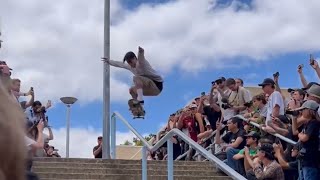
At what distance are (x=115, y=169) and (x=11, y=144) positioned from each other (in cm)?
837

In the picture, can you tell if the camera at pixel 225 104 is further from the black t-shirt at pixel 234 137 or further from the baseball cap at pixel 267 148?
the baseball cap at pixel 267 148

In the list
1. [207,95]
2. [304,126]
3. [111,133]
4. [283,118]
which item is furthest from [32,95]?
[304,126]

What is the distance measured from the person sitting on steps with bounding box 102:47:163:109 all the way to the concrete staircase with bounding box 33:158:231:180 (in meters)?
1.33

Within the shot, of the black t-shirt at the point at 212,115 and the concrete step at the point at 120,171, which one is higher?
the black t-shirt at the point at 212,115

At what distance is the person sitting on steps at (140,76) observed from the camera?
10219 mm

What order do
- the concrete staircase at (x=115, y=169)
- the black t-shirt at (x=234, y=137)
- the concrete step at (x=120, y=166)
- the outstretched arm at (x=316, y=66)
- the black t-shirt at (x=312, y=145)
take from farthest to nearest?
1. the black t-shirt at (x=234, y=137)
2. the concrete step at (x=120, y=166)
3. the concrete staircase at (x=115, y=169)
4. the outstretched arm at (x=316, y=66)
5. the black t-shirt at (x=312, y=145)

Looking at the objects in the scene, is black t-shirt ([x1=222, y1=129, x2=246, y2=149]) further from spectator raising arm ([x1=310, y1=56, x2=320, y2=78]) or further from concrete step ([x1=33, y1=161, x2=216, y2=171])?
spectator raising arm ([x1=310, y1=56, x2=320, y2=78])

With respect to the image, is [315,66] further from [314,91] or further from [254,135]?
[254,135]

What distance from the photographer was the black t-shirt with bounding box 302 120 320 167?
6.85m

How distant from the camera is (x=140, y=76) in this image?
10258mm

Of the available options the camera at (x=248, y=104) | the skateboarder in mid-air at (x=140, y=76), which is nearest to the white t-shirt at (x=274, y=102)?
the camera at (x=248, y=104)

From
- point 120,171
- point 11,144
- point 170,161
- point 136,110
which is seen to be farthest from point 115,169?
point 11,144

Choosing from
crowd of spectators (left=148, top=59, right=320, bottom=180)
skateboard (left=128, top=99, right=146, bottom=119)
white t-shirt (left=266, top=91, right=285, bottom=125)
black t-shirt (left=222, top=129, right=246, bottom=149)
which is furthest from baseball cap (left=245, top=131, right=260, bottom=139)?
skateboard (left=128, top=99, right=146, bottom=119)

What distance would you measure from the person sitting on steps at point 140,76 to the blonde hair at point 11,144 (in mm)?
9305
